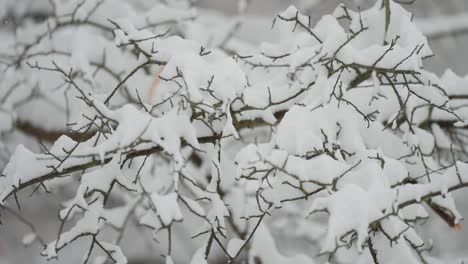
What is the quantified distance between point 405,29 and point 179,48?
684 millimetres

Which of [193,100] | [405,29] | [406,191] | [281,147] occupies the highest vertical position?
[405,29]

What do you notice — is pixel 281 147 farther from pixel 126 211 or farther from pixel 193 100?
pixel 126 211

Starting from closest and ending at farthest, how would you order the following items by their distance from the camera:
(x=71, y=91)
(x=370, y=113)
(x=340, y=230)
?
(x=340, y=230), (x=370, y=113), (x=71, y=91)

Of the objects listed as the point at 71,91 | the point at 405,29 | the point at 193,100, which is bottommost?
the point at 193,100

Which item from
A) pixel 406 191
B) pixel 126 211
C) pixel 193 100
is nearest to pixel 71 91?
pixel 126 211

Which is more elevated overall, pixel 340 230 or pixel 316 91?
pixel 316 91

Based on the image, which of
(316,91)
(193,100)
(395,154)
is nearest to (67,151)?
(193,100)

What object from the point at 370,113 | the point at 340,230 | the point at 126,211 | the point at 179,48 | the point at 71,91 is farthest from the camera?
the point at 71,91

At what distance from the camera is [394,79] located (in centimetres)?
162

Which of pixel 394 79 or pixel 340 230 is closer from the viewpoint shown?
pixel 340 230

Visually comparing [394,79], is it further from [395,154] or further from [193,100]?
[193,100]

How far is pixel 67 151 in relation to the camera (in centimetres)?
147

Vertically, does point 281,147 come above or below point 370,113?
below

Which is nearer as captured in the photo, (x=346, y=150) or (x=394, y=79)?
(x=346, y=150)
